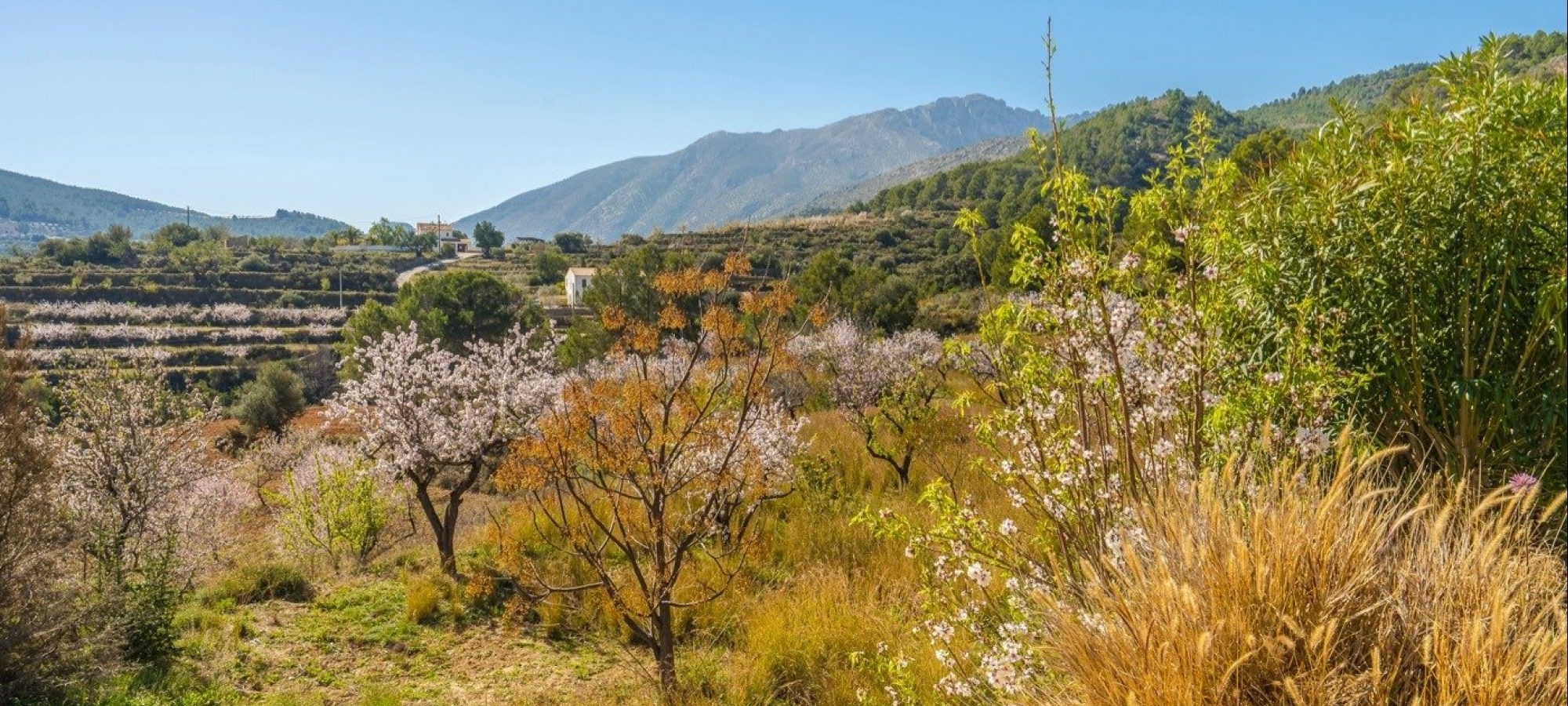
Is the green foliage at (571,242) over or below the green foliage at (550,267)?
over

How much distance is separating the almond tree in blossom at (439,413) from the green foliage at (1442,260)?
323 inches

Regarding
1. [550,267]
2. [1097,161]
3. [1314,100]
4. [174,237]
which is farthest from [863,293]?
[1314,100]

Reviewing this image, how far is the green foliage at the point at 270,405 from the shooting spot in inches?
1257

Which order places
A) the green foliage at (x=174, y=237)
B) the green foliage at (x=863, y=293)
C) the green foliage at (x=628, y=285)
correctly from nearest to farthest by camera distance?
the green foliage at (x=863, y=293) < the green foliage at (x=628, y=285) < the green foliage at (x=174, y=237)

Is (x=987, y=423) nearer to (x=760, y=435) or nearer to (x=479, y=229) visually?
(x=760, y=435)

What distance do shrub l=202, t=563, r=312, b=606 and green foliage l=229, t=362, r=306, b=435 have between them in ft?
81.2

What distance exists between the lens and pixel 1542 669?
1688mm

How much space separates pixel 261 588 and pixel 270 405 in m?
26.8

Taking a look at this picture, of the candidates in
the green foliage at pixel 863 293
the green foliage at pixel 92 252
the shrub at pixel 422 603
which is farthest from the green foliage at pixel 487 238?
the shrub at pixel 422 603

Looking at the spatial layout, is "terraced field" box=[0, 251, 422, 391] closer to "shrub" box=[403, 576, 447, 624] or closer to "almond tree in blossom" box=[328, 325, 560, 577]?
"almond tree in blossom" box=[328, 325, 560, 577]

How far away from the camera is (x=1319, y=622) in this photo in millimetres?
2002

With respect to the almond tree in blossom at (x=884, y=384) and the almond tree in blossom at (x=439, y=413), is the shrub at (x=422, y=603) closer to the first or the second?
the almond tree in blossom at (x=439, y=413)

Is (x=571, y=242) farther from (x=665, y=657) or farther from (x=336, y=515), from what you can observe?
(x=665, y=657)

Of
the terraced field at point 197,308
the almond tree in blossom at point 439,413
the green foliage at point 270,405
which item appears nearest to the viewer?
the almond tree in blossom at point 439,413
